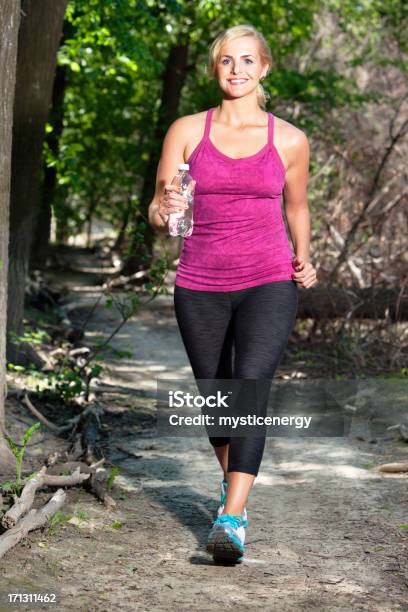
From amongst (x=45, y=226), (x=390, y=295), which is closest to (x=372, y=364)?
(x=390, y=295)

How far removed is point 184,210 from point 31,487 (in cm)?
155

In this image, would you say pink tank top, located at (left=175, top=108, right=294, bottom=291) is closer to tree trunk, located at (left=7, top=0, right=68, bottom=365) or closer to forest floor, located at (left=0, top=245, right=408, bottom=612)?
forest floor, located at (left=0, top=245, right=408, bottom=612)

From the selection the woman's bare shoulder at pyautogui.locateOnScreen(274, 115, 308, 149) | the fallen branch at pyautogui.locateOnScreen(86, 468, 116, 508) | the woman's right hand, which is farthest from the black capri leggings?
the fallen branch at pyautogui.locateOnScreen(86, 468, 116, 508)

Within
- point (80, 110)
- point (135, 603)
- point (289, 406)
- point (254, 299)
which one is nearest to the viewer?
point (135, 603)

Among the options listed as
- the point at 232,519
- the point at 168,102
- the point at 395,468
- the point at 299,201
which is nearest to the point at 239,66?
the point at 299,201

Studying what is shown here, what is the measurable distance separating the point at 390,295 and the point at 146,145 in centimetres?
1158

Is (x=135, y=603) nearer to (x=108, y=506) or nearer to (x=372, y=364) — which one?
(x=108, y=506)

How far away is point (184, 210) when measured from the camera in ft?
12.8

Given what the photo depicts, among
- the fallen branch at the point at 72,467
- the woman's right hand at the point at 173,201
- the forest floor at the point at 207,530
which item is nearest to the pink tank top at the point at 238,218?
the woman's right hand at the point at 173,201

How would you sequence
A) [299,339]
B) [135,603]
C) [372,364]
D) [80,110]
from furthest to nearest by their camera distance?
[80,110] < [299,339] < [372,364] < [135,603]

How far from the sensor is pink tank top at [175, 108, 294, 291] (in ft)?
13.1

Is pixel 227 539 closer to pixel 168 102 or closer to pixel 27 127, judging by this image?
pixel 27 127

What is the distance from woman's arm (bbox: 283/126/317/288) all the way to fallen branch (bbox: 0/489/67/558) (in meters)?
1.55

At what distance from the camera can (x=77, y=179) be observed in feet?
33.9
